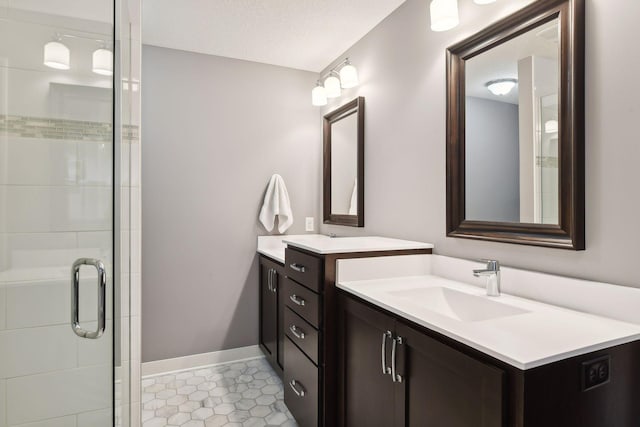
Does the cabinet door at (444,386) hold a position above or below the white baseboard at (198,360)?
above

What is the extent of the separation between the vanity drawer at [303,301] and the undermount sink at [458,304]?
1.27 ft

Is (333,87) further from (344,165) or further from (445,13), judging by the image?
(445,13)

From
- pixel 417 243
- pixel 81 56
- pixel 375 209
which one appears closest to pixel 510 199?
pixel 417 243

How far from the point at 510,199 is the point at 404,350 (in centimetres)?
73

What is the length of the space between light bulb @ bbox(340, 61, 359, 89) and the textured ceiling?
9.2 inches

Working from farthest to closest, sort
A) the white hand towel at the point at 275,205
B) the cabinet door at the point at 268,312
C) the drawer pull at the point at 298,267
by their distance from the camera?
the white hand towel at the point at 275,205, the cabinet door at the point at 268,312, the drawer pull at the point at 298,267

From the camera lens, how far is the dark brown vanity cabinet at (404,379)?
92 cm

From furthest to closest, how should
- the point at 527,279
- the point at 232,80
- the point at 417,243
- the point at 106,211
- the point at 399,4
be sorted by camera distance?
the point at 232,80 < the point at 399,4 < the point at 417,243 < the point at 527,279 < the point at 106,211

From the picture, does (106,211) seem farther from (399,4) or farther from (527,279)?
(399,4)

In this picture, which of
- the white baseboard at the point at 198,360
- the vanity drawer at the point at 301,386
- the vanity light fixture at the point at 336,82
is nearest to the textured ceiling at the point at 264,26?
the vanity light fixture at the point at 336,82

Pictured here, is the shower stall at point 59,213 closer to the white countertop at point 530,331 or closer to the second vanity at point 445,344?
the second vanity at point 445,344

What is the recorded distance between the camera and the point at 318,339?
166 cm

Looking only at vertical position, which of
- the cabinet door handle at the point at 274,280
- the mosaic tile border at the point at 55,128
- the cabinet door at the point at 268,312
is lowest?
the cabinet door at the point at 268,312

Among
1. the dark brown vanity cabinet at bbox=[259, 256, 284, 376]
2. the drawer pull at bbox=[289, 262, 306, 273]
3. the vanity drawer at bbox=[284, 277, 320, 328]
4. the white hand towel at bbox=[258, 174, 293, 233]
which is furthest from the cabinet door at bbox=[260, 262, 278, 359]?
the drawer pull at bbox=[289, 262, 306, 273]
